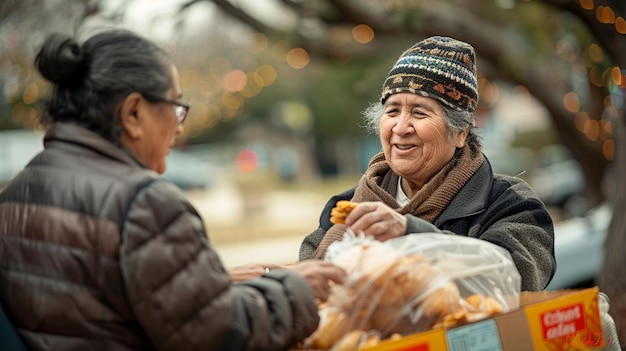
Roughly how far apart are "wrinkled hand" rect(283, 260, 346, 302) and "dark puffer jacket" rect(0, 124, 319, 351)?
20 centimetres

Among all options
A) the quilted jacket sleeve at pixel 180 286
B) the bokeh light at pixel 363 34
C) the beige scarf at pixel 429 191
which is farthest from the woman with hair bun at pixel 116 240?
the bokeh light at pixel 363 34

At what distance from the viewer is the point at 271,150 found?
1403 inches

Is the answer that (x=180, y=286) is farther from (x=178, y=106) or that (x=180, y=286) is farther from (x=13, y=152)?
(x=13, y=152)

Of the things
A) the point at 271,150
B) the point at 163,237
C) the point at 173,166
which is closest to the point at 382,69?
the point at 163,237

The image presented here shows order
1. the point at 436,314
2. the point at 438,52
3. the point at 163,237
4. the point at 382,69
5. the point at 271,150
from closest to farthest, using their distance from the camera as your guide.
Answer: the point at 163,237, the point at 436,314, the point at 438,52, the point at 382,69, the point at 271,150

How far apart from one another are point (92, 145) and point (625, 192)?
4168 millimetres

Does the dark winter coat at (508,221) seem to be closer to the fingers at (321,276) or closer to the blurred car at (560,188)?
the fingers at (321,276)

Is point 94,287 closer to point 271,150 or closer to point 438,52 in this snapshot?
point 438,52

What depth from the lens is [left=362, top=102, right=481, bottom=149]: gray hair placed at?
276cm

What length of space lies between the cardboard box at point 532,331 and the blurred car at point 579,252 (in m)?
4.17

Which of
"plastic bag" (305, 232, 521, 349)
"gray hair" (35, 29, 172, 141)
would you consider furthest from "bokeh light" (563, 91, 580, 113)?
"gray hair" (35, 29, 172, 141)

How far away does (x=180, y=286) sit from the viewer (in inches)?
68.0

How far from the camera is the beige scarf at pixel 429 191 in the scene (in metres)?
2.70

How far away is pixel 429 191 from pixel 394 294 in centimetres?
81
